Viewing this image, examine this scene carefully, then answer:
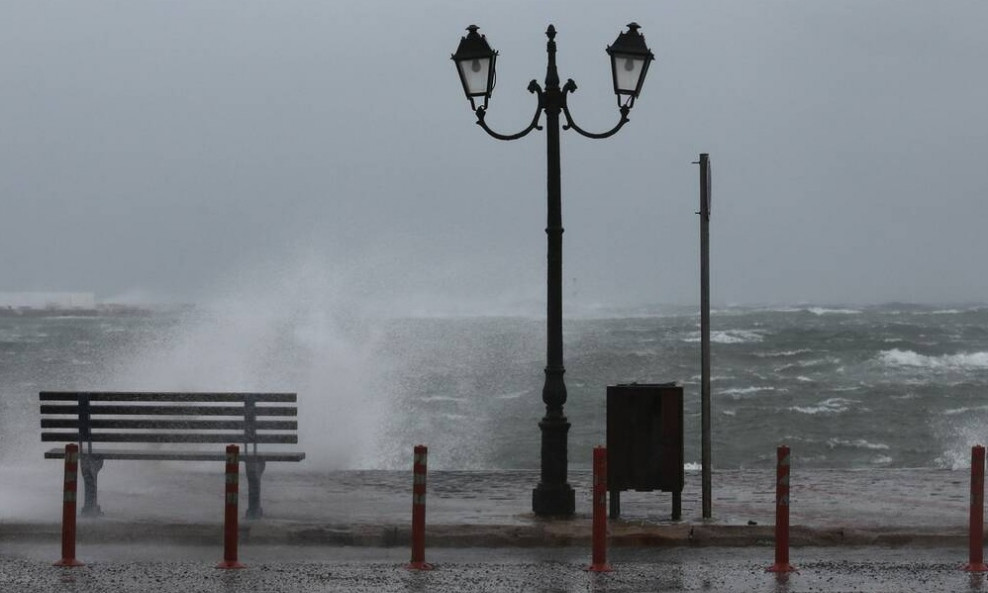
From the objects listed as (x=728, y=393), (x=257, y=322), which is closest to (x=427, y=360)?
(x=728, y=393)

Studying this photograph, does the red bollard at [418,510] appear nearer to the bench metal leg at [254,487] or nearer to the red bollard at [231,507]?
the red bollard at [231,507]

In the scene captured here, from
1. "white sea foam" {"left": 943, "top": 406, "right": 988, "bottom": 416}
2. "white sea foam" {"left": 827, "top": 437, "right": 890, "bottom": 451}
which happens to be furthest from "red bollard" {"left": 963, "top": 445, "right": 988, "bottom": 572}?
"white sea foam" {"left": 943, "top": 406, "right": 988, "bottom": 416}

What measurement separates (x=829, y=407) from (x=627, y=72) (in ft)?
101

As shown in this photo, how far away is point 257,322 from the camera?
38.9m

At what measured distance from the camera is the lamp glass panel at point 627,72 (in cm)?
1209

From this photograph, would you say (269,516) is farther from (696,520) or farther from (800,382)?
(800,382)

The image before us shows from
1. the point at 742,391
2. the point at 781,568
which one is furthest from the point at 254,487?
the point at 742,391

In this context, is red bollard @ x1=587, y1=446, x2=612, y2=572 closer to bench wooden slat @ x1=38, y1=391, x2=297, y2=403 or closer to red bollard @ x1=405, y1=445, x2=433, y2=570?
red bollard @ x1=405, y1=445, x2=433, y2=570

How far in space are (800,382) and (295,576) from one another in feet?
143

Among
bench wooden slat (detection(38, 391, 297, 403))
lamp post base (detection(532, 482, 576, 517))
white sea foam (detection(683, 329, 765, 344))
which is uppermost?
bench wooden slat (detection(38, 391, 297, 403))

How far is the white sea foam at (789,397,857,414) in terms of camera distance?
1564 inches

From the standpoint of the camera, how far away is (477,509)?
12164 millimetres

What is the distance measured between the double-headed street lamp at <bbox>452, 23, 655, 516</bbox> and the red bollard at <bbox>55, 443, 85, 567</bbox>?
3752 mm

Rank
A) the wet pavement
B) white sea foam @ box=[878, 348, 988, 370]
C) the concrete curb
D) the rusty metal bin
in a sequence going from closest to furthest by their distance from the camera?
the wet pavement, the concrete curb, the rusty metal bin, white sea foam @ box=[878, 348, 988, 370]
